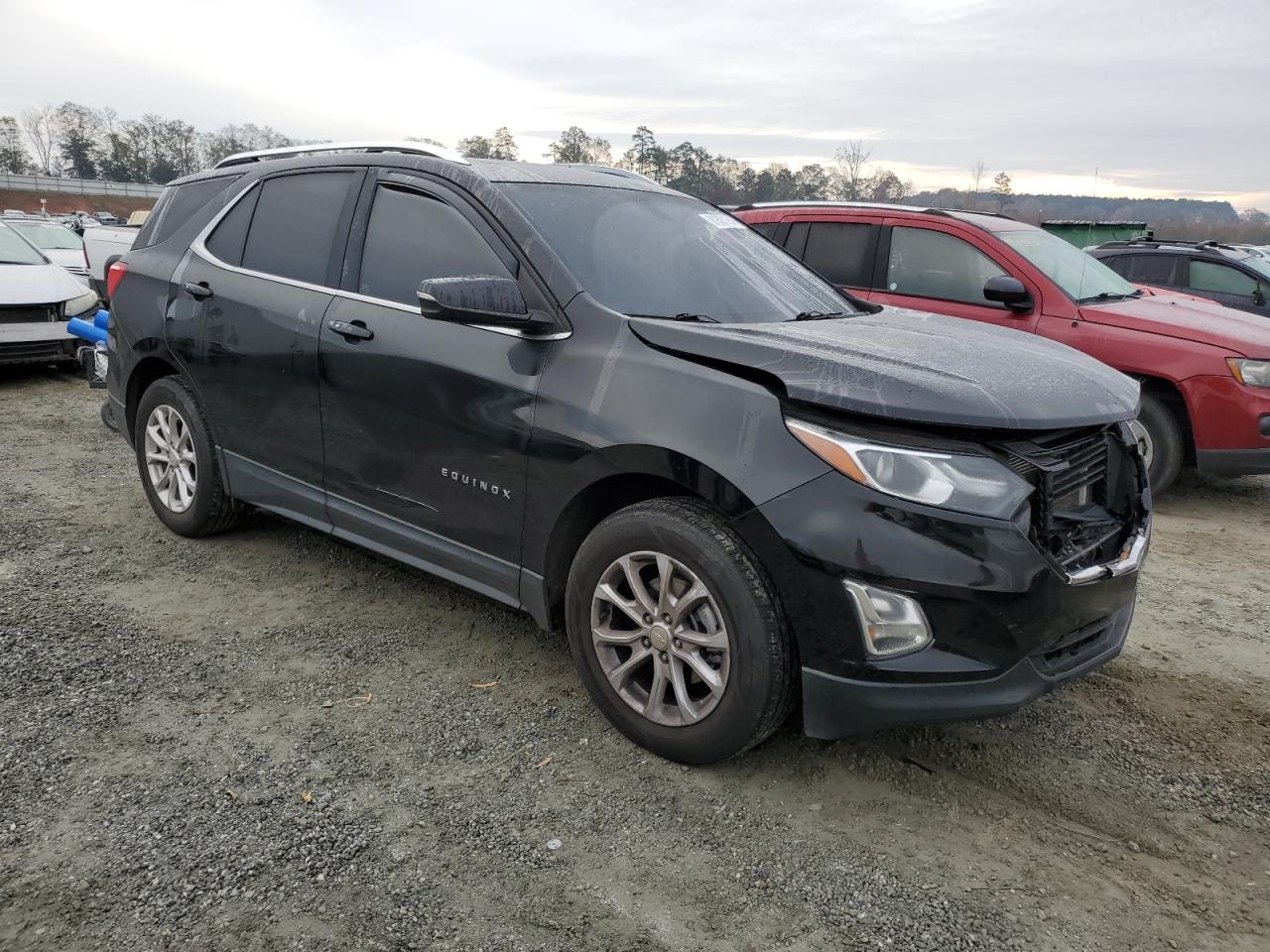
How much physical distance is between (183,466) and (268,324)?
3.64 ft

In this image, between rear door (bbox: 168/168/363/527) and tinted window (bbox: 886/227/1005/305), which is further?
tinted window (bbox: 886/227/1005/305)

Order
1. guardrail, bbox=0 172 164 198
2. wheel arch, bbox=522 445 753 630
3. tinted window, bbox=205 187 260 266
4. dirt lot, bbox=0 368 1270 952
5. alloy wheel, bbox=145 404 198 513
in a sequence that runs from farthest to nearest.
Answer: guardrail, bbox=0 172 164 198 → alloy wheel, bbox=145 404 198 513 → tinted window, bbox=205 187 260 266 → wheel arch, bbox=522 445 753 630 → dirt lot, bbox=0 368 1270 952

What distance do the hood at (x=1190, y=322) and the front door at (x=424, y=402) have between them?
464 cm

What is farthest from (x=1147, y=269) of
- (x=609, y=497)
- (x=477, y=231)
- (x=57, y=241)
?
(x=57, y=241)

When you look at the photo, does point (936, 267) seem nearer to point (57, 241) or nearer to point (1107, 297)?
point (1107, 297)

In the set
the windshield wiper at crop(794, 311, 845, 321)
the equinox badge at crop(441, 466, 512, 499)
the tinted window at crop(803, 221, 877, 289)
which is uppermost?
the tinted window at crop(803, 221, 877, 289)

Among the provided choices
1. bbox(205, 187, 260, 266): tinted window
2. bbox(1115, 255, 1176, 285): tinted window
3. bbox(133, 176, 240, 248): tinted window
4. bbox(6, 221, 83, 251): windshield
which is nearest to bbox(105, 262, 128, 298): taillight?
bbox(133, 176, 240, 248): tinted window

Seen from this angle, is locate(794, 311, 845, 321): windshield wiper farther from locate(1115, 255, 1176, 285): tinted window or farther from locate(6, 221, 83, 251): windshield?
locate(6, 221, 83, 251): windshield

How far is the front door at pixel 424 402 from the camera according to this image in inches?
127

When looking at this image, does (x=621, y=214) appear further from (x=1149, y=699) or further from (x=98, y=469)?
(x=98, y=469)

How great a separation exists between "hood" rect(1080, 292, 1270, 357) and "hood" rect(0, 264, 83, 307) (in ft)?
29.9

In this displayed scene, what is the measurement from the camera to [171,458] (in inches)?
186

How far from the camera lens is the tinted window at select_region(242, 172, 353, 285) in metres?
3.93

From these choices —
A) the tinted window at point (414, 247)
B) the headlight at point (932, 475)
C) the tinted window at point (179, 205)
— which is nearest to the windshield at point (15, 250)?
the tinted window at point (179, 205)
